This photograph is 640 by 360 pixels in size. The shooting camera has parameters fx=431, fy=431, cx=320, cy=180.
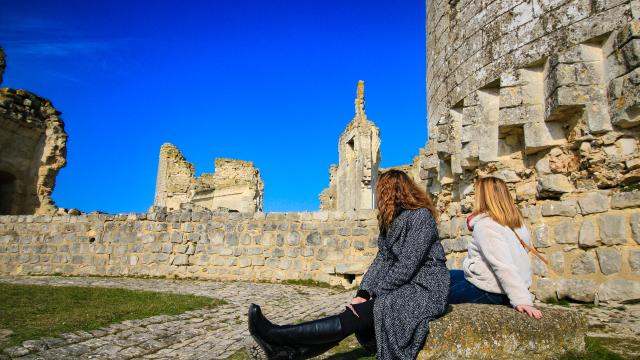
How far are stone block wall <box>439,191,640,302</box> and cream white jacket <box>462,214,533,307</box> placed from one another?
1647 millimetres

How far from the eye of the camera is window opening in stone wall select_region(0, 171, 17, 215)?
1723 cm

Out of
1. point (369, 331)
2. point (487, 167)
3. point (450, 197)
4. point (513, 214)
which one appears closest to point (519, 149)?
point (487, 167)

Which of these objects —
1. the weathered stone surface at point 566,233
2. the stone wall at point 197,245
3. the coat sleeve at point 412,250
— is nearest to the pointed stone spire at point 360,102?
the stone wall at point 197,245

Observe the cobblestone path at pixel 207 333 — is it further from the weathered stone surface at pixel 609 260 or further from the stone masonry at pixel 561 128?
the stone masonry at pixel 561 128

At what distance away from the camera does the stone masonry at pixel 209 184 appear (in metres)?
25.6

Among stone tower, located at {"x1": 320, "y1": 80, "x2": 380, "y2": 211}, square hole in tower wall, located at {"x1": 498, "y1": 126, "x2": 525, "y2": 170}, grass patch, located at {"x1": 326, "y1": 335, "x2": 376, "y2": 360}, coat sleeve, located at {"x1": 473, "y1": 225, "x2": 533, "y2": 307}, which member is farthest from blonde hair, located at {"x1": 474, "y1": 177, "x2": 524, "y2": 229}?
stone tower, located at {"x1": 320, "y1": 80, "x2": 380, "y2": 211}

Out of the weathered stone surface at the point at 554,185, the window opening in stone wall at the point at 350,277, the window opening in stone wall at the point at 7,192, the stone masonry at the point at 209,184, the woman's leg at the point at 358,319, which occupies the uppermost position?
the stone masonry at the point at 209,184

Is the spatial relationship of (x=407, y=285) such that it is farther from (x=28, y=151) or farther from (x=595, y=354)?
(x=28, y=151)

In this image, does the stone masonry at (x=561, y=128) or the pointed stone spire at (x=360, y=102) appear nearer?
the stone masonry at (x=561, y=128)

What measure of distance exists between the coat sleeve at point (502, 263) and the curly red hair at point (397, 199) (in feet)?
1.30

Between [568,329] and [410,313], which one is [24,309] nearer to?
[410,313]

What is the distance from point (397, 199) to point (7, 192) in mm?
19346

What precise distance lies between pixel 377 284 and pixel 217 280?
7917 mm

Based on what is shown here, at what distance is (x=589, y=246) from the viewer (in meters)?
4.54
